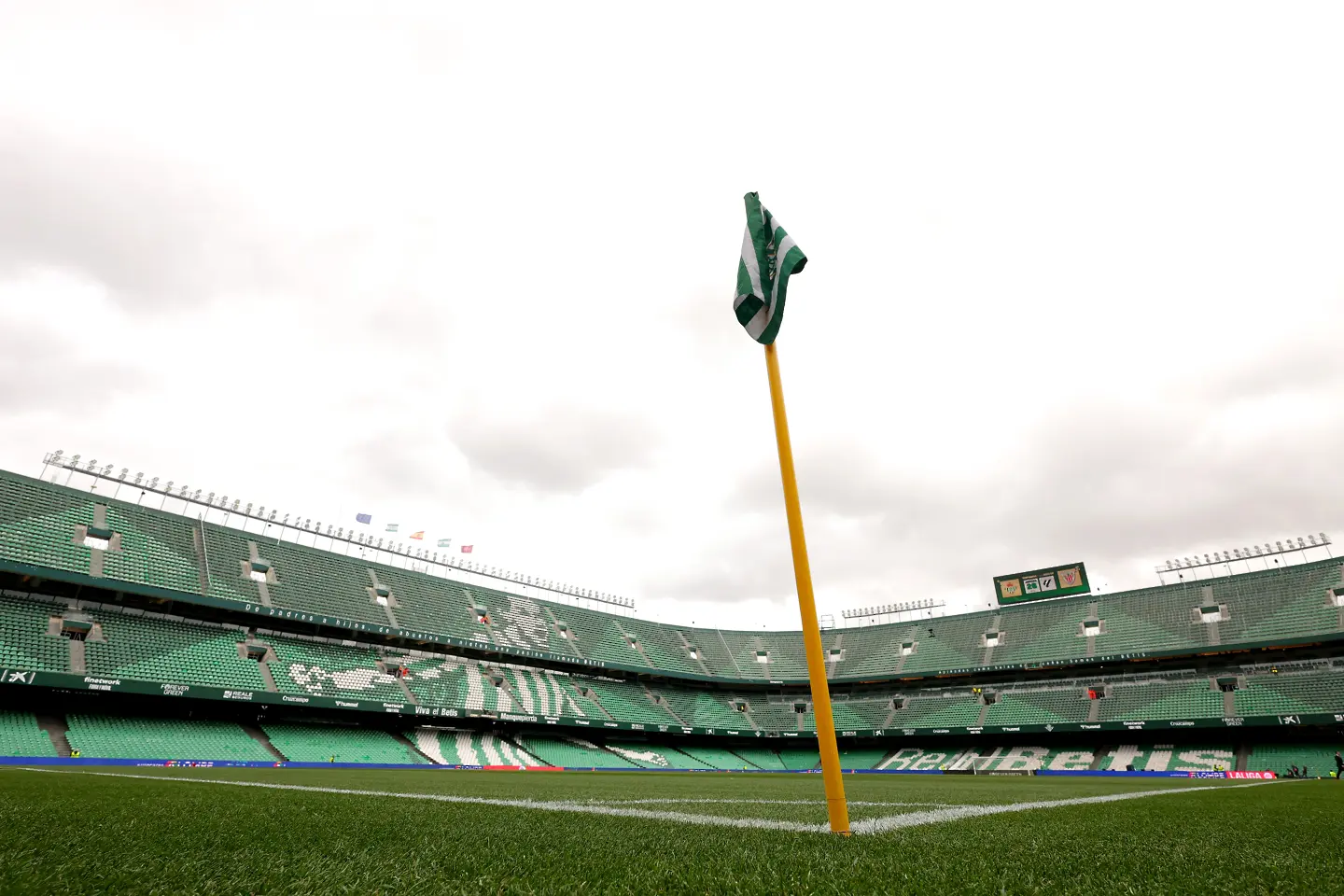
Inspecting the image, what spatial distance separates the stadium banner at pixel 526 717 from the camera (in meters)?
26.1

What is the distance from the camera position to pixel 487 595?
4994 cm

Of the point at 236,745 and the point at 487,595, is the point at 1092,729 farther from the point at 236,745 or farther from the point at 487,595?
the point at 236,745

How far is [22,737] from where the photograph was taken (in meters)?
24.0

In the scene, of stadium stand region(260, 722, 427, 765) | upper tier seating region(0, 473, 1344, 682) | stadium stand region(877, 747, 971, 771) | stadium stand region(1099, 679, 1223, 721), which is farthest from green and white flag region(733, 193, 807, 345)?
stadium stand region(1099, 679, 1223, 721)

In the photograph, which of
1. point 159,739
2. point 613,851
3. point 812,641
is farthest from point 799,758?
point 613,851

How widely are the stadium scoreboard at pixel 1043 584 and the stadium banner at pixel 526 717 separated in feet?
43.4

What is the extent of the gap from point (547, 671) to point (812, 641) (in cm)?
4607

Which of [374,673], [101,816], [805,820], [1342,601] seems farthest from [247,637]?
[1342,601]

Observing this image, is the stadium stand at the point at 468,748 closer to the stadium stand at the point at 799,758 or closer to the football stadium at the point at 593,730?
the football stadium at the point at 593,730

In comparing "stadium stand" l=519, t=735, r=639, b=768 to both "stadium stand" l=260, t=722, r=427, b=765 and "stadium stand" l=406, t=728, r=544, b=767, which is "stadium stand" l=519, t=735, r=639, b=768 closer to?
"stadium stand" l=406, t=728, r=544, b=767

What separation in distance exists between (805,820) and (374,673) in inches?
1475

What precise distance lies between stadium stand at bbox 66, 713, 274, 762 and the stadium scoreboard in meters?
52.5

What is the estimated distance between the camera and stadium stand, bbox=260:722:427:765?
100 feet

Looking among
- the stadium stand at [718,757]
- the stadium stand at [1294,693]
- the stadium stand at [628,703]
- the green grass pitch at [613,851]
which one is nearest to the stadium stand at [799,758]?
the stadium stand at [718,757]
